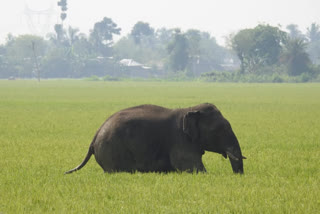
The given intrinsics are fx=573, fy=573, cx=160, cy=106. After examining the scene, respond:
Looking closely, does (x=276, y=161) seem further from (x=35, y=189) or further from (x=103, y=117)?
(x=103, y=117)

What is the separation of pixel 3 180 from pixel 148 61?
159m

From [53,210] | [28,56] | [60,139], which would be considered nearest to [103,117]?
[60,139]

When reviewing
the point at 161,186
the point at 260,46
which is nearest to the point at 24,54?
the point at 260,46

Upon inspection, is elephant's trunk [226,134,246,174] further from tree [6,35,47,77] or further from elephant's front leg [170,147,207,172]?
tree [6,35,47,77]

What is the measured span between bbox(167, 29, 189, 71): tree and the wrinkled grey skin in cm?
12102

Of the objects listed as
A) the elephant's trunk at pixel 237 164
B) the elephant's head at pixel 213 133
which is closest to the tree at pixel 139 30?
the elephant's head at pixel 213 133

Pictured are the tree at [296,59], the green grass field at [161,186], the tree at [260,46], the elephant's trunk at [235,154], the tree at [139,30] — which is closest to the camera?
the green grass field at [161,186]

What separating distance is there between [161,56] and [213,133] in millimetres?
167469

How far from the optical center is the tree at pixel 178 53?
12950 cm

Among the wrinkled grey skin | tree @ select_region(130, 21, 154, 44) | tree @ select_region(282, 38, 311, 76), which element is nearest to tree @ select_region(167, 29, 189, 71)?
tree @ select_region(282, 38, 311, 76)

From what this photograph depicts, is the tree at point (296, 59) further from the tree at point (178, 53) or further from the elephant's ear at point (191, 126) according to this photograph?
the elephant's ear at point (191, 126)

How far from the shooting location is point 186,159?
8562mm

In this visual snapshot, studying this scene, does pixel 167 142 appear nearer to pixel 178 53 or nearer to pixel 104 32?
pixel 178 53

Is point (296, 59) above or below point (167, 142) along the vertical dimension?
below
